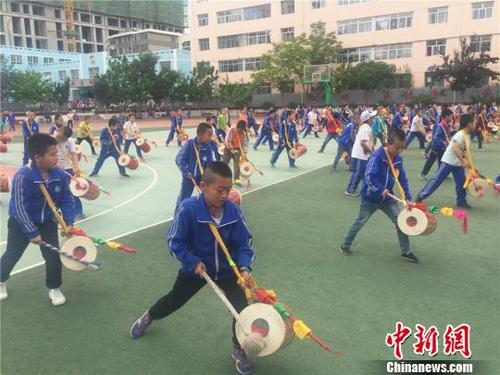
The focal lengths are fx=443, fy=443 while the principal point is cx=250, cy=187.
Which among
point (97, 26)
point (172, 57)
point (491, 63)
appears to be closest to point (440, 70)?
point (491, 63)

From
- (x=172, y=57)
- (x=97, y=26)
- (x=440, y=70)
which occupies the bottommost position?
(x=440, y=70)

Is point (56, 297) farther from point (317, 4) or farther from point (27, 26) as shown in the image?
point (27, 26)

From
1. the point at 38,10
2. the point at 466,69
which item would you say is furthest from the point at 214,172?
the point at 38,10

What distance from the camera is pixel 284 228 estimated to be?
23.2 feet

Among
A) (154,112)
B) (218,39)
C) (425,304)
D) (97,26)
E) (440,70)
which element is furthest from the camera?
(97,26)

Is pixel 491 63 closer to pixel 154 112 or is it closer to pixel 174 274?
pixel 154 112

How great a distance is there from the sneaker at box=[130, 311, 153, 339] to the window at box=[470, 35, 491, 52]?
43496 millimetres

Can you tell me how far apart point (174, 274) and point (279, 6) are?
50.0 metres

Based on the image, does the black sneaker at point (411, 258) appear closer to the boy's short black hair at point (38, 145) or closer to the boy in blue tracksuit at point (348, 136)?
the boy's short black hair at point (38, 145)

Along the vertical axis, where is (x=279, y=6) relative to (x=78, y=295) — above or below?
above

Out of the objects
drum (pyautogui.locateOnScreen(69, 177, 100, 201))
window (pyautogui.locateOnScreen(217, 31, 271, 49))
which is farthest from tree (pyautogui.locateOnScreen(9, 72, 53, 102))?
drum (pyautogui.locateOnScreen(69, 177, 100, 201))

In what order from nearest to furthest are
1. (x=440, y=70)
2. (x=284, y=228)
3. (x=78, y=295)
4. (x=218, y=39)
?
(x=78, y=295) → (x=284, y=228) → (x=440, y=70) → (x=218, y=39)

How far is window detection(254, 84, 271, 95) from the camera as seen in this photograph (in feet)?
170

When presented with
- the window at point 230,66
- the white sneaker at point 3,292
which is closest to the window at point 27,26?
the window at point 230,66
